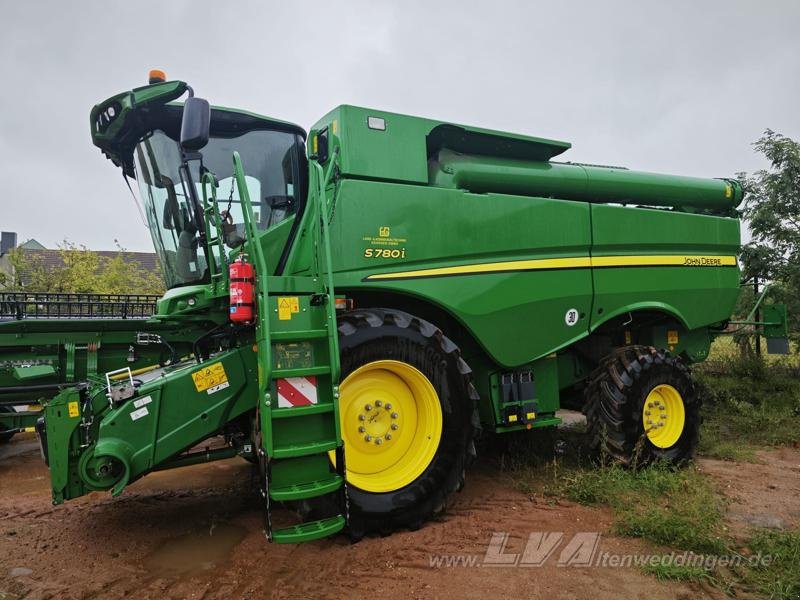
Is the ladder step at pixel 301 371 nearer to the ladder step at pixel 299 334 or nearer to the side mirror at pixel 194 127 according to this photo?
the ladder step at pixel 299 334

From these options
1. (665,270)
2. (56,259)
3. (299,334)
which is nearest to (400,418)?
(299,334)

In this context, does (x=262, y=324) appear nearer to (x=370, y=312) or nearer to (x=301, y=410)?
(x=301, y=410)

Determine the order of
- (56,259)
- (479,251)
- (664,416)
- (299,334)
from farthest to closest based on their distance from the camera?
(56,259), (664,416), (479,251), (299,334)

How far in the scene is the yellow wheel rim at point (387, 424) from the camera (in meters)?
3.49

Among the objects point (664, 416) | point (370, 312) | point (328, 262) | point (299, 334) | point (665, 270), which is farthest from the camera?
point (665, 270)

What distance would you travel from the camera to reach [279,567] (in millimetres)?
3000

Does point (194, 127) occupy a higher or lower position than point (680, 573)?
higher

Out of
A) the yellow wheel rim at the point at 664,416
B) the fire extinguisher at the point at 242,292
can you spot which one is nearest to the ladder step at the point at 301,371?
the fire extinguisher at the point at 242,292

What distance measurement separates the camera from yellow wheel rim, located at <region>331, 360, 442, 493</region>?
138 inches

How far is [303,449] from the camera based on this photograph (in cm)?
291

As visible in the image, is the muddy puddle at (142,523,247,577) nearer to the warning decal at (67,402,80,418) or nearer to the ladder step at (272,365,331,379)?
the warning decal at (67,402,80,418)

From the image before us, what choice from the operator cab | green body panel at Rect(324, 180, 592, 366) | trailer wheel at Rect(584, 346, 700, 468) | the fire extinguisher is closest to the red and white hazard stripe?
the fire extinguisher

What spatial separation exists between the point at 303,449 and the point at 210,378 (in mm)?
859

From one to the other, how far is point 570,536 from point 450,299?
67.1 inches
